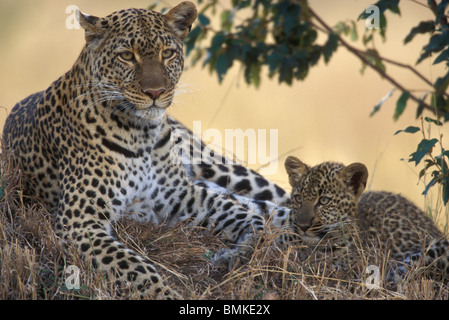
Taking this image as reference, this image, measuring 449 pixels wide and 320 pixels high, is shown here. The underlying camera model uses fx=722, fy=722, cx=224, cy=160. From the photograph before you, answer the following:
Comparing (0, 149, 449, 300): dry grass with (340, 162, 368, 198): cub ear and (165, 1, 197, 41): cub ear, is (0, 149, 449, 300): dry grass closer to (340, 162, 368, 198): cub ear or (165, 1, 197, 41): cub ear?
(340, 162, 368, 198): cub ear

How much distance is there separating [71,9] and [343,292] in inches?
138

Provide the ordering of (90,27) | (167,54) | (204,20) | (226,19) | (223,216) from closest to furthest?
(90,27)
(167,54)
(223,216)
(204,20)
(226,19)

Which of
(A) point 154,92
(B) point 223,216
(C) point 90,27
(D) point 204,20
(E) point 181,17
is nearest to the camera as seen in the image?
(A) point 154,92

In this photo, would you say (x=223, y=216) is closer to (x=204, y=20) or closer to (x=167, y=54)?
(x=167, y=54)

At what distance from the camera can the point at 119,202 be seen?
21.4ft

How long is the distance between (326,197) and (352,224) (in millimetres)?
316

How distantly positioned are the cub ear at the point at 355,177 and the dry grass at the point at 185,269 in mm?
555

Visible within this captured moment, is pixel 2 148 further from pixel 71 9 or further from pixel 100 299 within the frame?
pixel 100 299

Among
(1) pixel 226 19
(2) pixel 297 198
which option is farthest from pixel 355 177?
(1) pixel 226 19

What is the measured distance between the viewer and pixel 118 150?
21.7 ft

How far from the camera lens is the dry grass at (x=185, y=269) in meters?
5.39

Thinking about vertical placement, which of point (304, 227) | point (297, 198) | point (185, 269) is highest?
point (297, 198)

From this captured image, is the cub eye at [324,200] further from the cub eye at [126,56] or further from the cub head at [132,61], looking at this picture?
the cub eye at [126,56]
